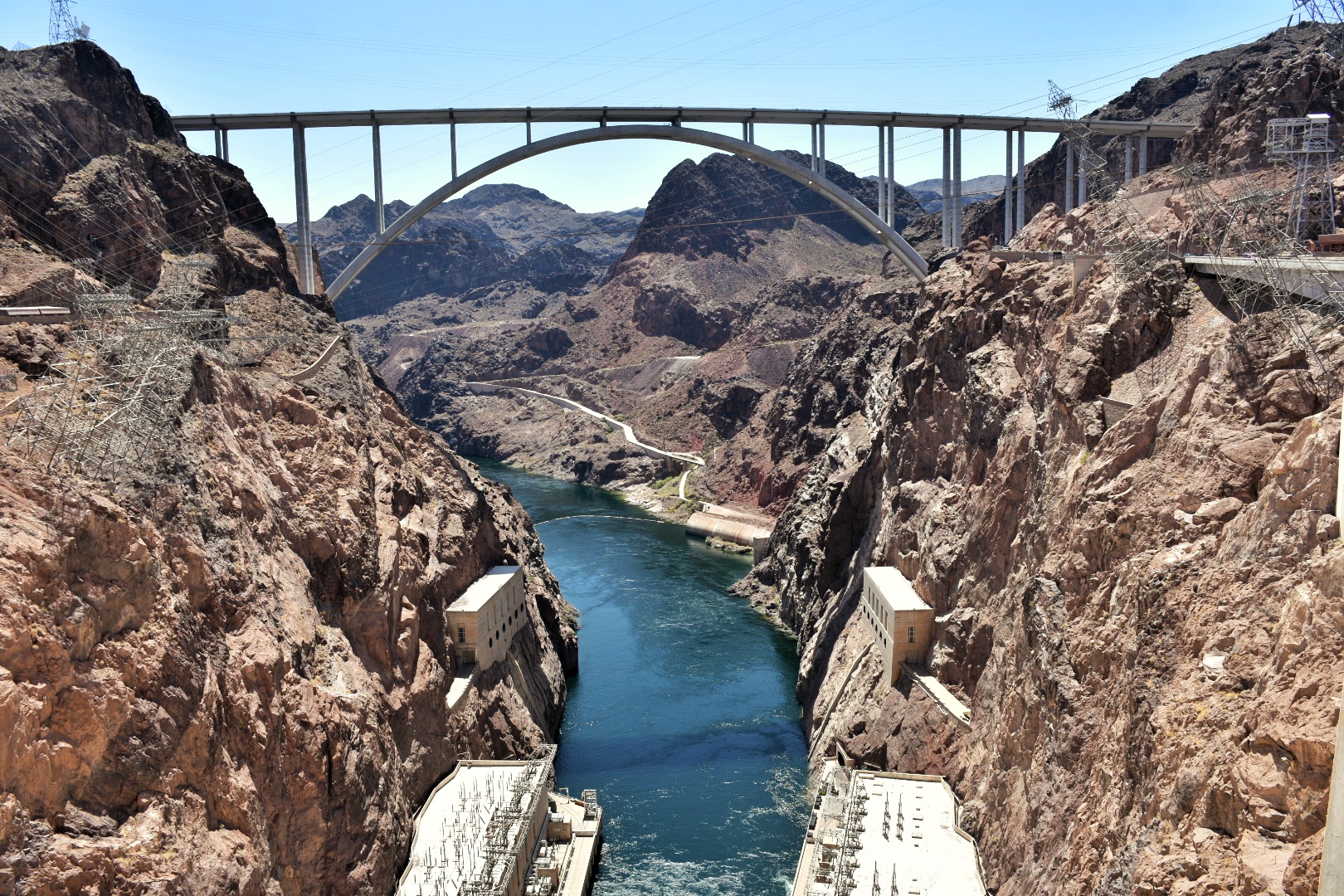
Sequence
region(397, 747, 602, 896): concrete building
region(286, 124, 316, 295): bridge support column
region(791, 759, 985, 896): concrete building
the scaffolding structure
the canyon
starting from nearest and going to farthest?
1. the canyon
2. the scaffolding structure
3. region(791, 759, 985, 896): concrete building
4. region(397, 747, 602, 896): concrete building
5. region(286, 124, 316, 295): bridge support column

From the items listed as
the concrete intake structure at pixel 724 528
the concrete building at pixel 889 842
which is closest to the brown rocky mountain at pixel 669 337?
the concrete intake structure at pixel 724 528

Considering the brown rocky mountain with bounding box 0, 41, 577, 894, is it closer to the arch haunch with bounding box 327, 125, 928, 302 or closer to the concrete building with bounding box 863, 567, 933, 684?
the arch haunch with bounding box 327, 125, 928, 302

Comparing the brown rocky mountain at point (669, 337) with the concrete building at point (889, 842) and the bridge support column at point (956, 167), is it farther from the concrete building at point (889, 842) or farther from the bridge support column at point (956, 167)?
the concrete building at point (889, 842)

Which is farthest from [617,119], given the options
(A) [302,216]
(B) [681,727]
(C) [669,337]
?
(C) [669,337]

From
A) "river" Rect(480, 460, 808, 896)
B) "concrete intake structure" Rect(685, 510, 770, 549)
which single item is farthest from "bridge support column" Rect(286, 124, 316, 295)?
"concrete intake structure" Rect(685, 510, 770, 549)

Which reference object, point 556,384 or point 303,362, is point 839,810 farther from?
point 556,384

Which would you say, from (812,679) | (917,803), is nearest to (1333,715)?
(917,803)

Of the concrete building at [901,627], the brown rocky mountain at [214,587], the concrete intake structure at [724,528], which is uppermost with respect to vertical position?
the brown rocky mountain at [214,587]
